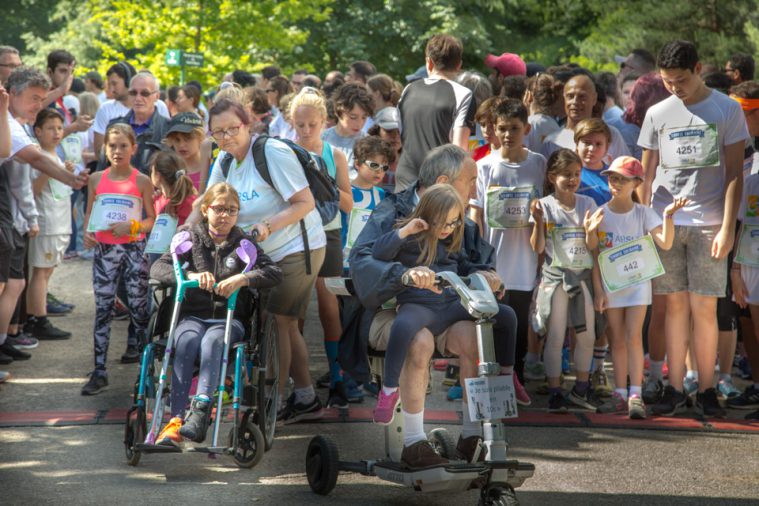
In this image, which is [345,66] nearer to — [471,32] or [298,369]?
[471,32]

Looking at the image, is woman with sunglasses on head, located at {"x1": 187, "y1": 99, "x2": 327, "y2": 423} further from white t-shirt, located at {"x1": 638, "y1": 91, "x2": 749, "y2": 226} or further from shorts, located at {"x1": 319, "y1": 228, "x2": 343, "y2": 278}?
white t-shirt, located at {"x1": 638, "y1": 91, "x2": 749, "y2": 226}

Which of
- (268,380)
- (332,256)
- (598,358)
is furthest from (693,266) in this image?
(268,380)

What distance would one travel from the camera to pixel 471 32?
37062mm

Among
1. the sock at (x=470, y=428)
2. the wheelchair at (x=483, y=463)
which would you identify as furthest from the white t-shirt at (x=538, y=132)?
the sock at (x=470, y=428)

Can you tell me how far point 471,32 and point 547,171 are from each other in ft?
95.5

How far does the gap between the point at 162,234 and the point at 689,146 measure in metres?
3.48

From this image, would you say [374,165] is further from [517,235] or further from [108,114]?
[108,114]

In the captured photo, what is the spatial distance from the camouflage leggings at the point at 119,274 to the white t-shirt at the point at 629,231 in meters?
3.37

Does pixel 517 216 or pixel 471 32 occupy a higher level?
pixel 471 32

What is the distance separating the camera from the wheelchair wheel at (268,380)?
6883 millimetres

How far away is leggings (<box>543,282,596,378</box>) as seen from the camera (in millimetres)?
8398

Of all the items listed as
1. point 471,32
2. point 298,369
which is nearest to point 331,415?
point 298,369

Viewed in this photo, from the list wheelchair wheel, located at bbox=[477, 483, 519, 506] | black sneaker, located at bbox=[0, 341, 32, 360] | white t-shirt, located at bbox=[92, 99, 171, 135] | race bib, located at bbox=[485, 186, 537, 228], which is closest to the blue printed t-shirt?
race bib, located at bbox=[485, 186, 537, 228]

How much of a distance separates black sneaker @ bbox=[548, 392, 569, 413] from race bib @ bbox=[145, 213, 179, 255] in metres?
2.72
